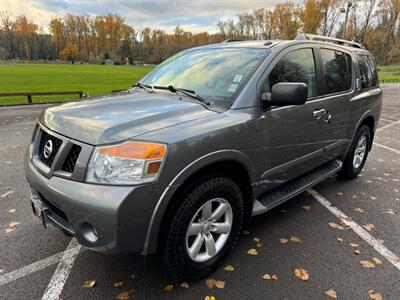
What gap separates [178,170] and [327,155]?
2551 millimetres

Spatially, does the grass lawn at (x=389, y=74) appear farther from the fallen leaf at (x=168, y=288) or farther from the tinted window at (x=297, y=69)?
the fallen leaf at (x=168, y=288)

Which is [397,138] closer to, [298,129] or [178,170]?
[298,129]

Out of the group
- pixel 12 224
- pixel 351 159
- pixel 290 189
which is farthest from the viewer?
pixel 351 159

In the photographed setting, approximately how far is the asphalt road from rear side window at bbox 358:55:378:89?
1.68 metres

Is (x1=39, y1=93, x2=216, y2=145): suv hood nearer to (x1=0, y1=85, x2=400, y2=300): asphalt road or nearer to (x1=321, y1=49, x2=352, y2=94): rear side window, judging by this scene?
(x1=0, y1=85, x2=400, y2=300): asphalt road

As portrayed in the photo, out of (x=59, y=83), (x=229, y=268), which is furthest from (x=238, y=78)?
(x=59, y=83)

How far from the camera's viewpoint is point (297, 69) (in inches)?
133

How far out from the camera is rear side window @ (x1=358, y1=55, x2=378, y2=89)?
185 inches

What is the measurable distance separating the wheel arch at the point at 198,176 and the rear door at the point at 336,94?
4.72ft

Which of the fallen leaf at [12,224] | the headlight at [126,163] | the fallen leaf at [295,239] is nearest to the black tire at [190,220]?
the headlight at [126,163]

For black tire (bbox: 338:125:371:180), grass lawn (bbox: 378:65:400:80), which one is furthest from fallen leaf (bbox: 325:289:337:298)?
grass lawn (bbox: 378:65:400:80)

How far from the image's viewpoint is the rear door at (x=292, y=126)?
2984 millimetres

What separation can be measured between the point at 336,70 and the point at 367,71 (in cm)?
119

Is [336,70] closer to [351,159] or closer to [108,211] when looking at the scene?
[351,159]
